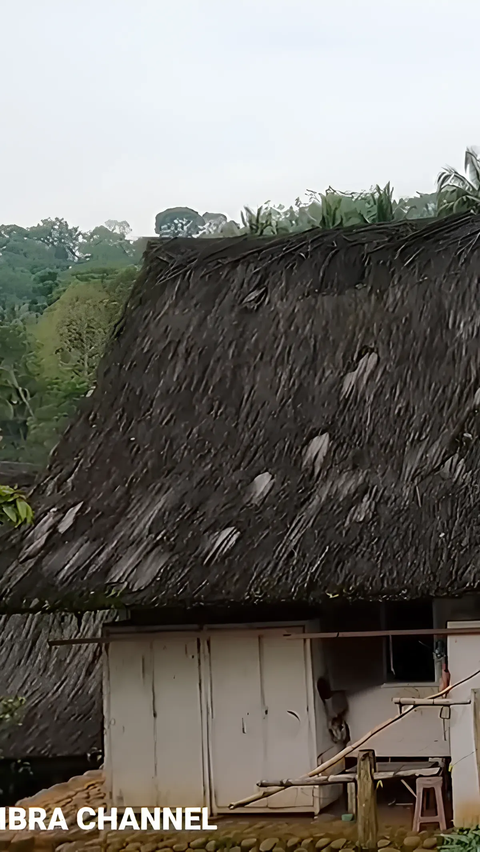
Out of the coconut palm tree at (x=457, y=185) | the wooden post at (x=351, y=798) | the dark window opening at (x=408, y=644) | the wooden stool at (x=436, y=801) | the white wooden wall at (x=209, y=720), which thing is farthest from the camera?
the coconut palm tree at (x=457, y=185)

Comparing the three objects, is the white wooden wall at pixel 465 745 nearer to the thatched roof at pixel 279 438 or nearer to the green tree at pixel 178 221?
the thatched roof at pixel 279 438

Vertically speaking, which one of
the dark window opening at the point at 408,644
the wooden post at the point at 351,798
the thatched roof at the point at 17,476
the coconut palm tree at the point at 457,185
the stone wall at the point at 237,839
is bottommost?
the stone wall at the point at 237,839

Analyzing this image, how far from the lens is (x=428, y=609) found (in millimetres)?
8273

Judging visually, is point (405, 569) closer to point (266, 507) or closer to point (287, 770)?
point (266, 507)

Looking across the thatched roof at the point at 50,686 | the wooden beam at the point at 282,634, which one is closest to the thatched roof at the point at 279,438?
the wooden beam at the point at 282,634

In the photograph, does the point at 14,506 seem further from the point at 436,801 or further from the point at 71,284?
the point at 71,284

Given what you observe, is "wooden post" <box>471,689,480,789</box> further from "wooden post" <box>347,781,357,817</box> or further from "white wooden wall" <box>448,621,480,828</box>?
"wooden post" <box>347,781,357,817</box>

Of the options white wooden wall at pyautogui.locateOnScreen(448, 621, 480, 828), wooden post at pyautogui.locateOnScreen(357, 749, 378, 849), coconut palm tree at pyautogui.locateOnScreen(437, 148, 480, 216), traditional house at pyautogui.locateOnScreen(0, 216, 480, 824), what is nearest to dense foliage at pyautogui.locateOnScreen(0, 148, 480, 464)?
coconut palm tree at pyautogui.locateOnScreen(437, 148, 480, 216)

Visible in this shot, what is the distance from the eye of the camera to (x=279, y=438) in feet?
29.1

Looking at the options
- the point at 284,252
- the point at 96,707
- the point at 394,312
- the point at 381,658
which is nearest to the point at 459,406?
the point at 394,312

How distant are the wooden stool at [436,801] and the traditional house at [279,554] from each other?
0.14m

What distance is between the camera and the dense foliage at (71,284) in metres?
14.7

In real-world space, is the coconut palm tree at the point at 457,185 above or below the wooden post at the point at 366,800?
above

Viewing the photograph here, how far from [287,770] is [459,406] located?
3075 mm
